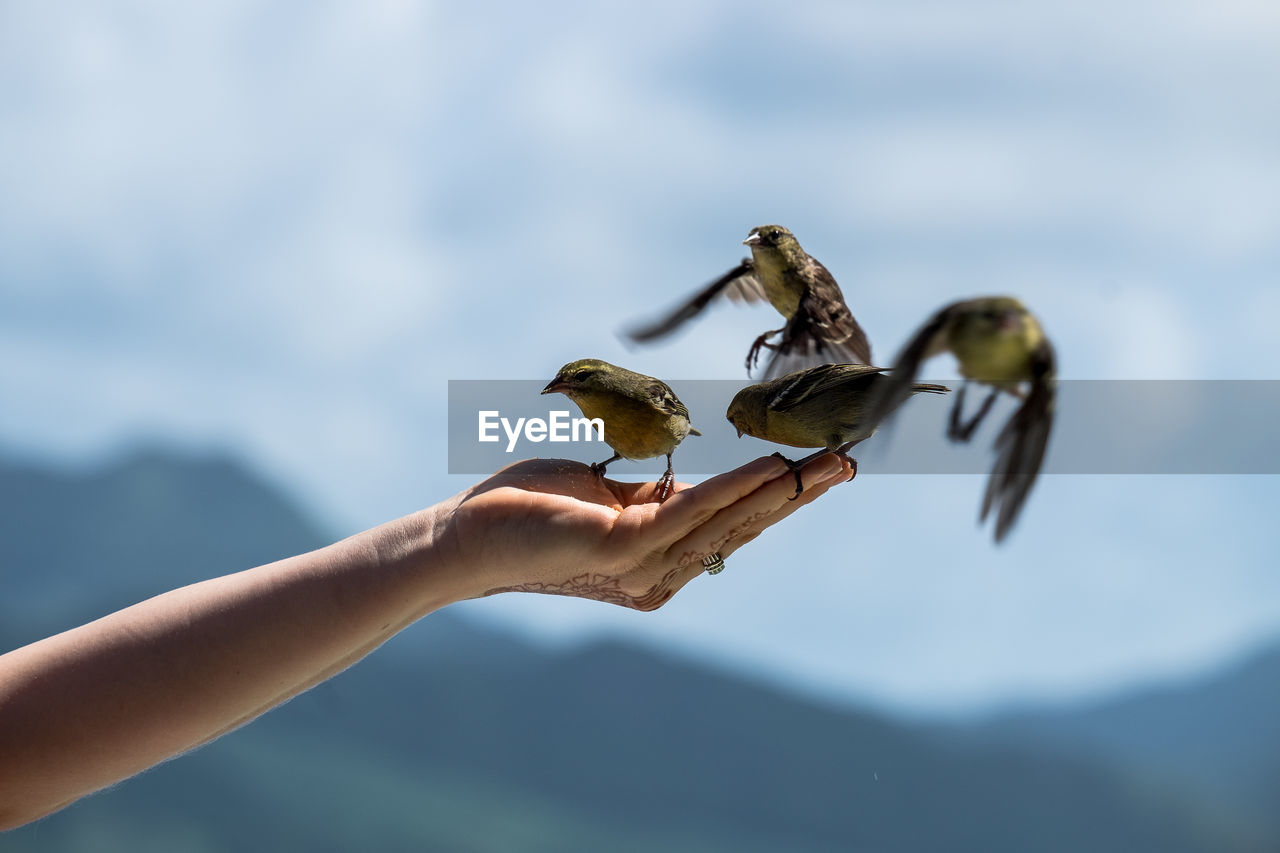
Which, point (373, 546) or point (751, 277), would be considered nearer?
point (373, 546)

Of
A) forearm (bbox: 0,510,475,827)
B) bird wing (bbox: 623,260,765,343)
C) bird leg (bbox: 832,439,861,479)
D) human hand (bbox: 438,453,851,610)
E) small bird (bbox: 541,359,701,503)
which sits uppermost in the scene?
bird wing (bbox: 623,260,765,343)

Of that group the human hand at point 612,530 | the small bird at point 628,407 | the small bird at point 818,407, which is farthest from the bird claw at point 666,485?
the small bird at point 818,407

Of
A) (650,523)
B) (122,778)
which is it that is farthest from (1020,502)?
(122,778)

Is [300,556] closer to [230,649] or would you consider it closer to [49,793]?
[230,649]

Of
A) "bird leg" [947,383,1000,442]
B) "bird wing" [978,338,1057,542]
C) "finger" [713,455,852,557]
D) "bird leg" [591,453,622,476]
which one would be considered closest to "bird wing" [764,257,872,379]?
"finger" [713,455,852,557]

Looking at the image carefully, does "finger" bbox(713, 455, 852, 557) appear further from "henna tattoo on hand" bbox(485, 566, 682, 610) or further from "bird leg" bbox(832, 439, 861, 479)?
"henna tattoo on hand" bbox(485, 566, 682, 610)
